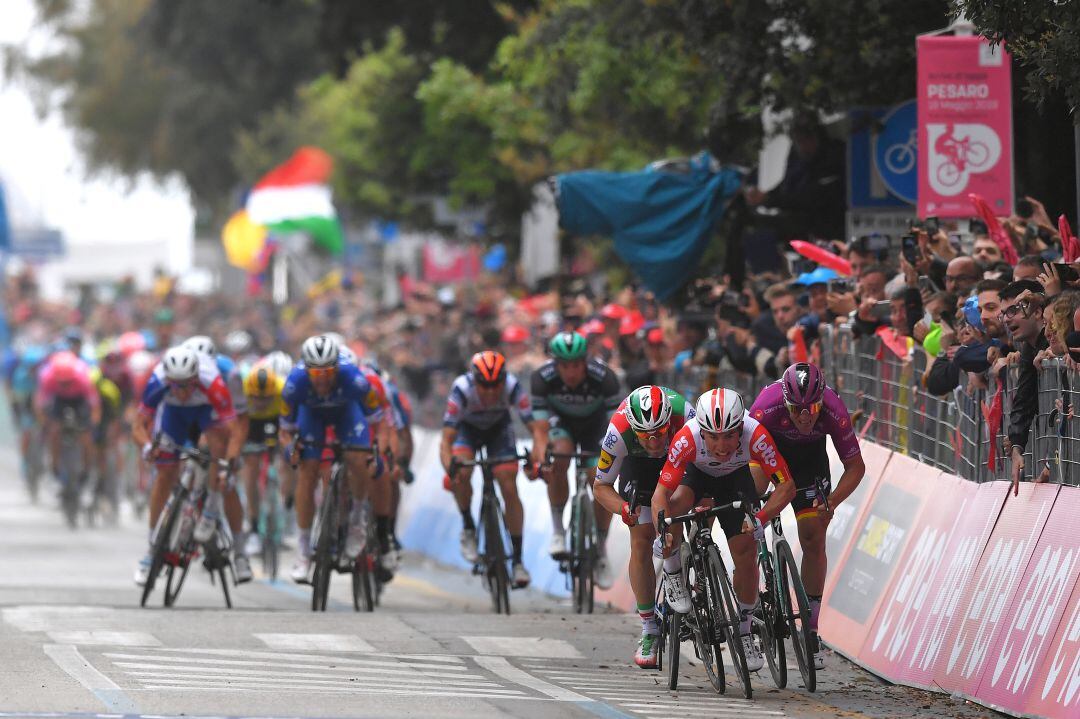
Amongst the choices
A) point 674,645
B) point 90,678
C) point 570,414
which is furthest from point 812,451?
point 570,414

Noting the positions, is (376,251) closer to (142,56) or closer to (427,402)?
(142,56)

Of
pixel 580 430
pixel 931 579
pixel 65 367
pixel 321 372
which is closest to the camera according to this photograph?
pixel 931 579

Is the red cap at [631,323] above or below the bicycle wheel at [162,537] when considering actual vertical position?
above

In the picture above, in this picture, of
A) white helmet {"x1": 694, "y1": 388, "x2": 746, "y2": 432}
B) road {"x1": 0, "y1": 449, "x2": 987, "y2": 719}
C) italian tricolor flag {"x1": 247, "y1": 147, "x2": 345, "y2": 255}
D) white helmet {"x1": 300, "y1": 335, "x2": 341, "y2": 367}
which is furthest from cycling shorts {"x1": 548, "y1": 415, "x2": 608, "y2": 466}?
italian tricolor flag {"x1": 247, "y1": 147, "x2": 345, "y2": 255}

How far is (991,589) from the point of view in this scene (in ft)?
36.5

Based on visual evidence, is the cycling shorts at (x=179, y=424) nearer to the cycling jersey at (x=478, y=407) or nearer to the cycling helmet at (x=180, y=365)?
the cycling helmet at (x=180, y=365)

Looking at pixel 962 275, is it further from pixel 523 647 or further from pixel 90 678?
pixel 90 678

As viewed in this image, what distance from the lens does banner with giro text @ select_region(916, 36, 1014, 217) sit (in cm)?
1584

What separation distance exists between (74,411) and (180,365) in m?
11.5

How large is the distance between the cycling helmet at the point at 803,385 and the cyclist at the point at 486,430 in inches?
169

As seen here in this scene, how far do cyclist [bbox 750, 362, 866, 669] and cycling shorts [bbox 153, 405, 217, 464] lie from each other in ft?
19.2

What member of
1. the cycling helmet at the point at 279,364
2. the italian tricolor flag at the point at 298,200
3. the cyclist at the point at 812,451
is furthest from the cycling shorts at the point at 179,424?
the italian tricolor flag at the point at 298,200

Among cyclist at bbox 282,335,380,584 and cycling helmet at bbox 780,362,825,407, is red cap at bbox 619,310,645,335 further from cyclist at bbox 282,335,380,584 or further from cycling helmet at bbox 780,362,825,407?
cycling helmet at bbox 780,362,825,407

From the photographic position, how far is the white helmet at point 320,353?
15875mm
